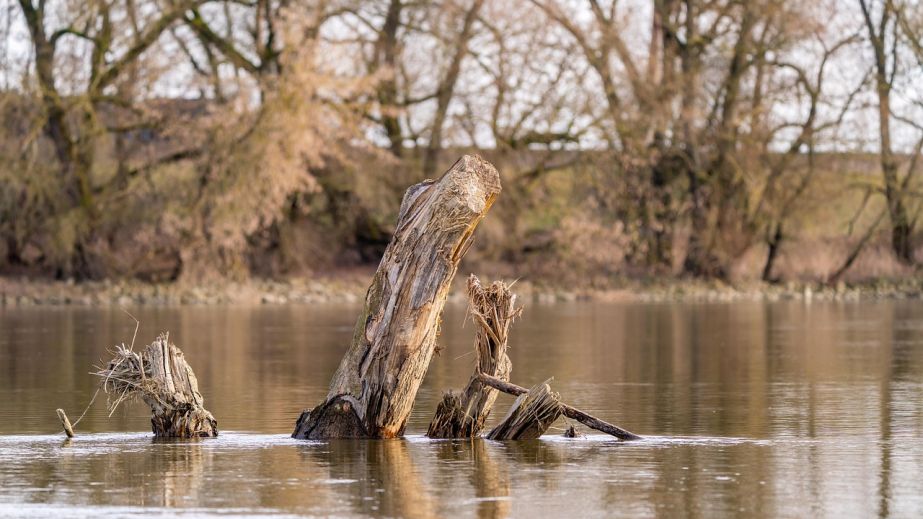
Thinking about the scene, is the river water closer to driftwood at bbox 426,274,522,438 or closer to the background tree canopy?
driftwood at bbox 426,274,522,438

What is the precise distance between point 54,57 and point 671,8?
55.5 feet

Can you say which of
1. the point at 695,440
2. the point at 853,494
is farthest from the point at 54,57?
the point at 853,494

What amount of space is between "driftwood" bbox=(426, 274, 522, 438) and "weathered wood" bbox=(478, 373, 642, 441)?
0.18 metres

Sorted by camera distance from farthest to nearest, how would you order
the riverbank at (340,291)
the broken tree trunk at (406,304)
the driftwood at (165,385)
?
the riverbank at (340,291) → the driftwood at (165,385) → the broken tree trunk at (406,304)

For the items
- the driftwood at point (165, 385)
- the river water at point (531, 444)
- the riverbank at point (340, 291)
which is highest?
the riverbank at point (340, 291)

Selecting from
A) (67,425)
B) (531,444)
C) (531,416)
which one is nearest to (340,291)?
(67,425)

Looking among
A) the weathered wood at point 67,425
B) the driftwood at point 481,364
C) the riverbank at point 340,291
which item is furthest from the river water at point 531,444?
the riverbank at point 340,291

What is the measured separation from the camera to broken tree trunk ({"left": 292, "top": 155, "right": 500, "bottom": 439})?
11898mm

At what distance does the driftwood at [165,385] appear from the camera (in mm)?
12242

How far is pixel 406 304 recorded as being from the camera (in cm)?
1200

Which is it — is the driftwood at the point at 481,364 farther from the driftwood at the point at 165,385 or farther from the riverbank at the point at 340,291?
the riverbank at the point at 340,291

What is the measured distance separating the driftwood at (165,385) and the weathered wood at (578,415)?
217cm

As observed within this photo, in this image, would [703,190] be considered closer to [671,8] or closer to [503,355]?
[671,8]

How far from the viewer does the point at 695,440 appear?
12.1 metres
